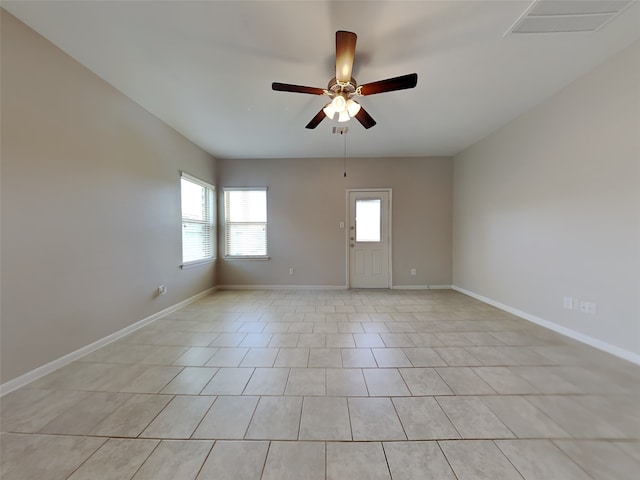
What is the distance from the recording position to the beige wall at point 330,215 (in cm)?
498

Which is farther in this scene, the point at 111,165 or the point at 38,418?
the point at 111,165

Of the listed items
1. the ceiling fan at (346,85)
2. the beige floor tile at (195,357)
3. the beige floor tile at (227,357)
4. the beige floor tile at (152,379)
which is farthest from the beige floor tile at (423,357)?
the ceiling fan at (346,85)

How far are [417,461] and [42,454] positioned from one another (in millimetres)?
1923

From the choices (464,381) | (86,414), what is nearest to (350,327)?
(464,381)

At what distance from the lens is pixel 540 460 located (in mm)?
1210

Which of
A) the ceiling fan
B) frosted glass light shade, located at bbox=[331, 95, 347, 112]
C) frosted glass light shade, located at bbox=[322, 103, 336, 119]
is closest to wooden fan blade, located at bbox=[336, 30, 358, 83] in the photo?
the ceiling fan

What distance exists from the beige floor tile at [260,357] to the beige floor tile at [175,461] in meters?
0.80

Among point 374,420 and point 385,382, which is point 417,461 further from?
point 385,382

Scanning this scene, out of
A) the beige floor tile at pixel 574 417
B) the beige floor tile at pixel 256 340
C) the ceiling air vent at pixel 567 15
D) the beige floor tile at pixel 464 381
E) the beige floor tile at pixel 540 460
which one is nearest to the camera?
the beige floor tile at pixel 540 460

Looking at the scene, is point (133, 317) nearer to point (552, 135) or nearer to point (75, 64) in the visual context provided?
point (75, 64)

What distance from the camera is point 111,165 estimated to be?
101 inches

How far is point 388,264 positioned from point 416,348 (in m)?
2.74

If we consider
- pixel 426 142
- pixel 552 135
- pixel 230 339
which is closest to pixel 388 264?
pixel 426 142

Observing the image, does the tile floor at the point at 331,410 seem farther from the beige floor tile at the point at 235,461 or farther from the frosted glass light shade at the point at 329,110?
the frosted glass light shade at the point at 329,110
